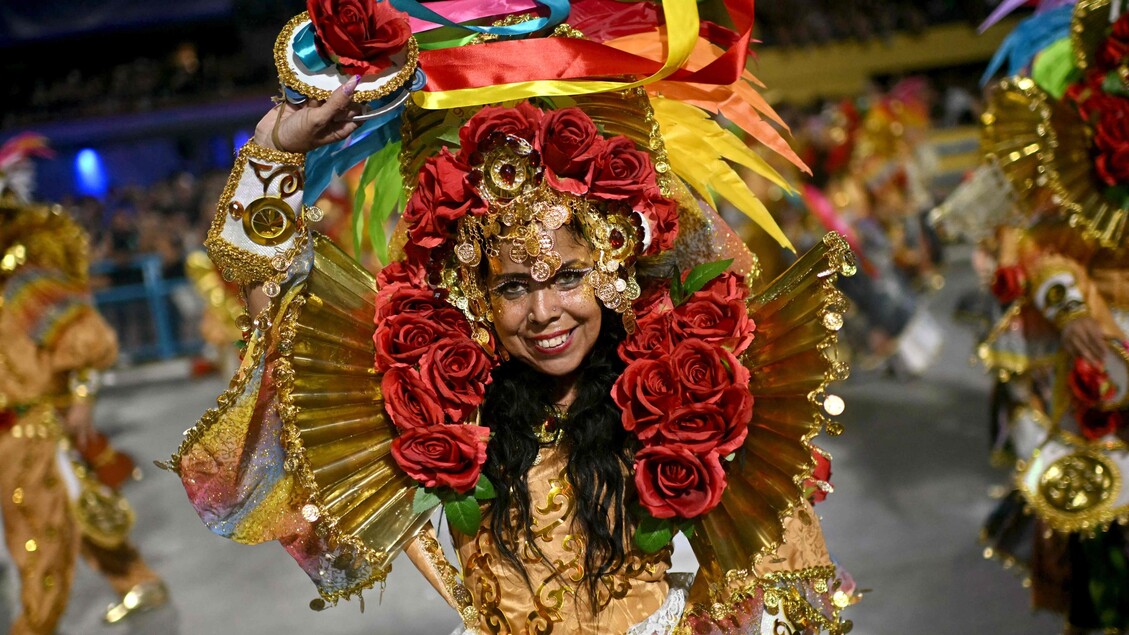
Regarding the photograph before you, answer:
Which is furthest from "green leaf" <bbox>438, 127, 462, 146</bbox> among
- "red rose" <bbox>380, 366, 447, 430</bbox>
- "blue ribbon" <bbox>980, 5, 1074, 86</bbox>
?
"blue ribbon" <bbox>980, 5, 1074, 86</bbox>

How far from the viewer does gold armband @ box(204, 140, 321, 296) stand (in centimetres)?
199

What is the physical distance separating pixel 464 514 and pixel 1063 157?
2248 millimetres

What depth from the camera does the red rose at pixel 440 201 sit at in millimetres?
2002

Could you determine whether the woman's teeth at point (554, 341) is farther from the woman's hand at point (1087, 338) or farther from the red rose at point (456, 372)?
the woman's hand at point (1087, 338)

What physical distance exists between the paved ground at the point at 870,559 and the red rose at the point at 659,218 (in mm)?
2345

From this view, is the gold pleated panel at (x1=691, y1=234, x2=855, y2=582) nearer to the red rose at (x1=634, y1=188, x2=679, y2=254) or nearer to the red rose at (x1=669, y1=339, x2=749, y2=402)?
the red rose at (x1=669, y1=339, x2=749, y2=402)

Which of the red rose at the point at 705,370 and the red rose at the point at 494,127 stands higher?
the red rose at the point at 494,127

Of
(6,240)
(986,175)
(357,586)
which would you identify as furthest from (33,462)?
(986,175)

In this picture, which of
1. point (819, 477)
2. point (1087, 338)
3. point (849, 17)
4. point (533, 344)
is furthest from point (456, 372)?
point (849, 17)

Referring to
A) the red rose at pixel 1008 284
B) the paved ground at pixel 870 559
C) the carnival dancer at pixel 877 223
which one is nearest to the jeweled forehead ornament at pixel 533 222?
the red rose at pixel 1008 284

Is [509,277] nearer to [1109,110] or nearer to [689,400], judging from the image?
[689,400]

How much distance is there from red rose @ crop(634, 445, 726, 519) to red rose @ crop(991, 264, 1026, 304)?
2.10 metres

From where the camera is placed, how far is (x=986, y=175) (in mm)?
3709

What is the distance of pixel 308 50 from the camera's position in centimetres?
191
